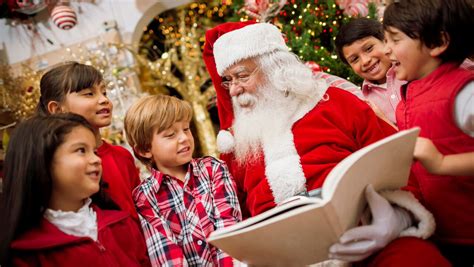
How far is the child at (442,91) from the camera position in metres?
1.28

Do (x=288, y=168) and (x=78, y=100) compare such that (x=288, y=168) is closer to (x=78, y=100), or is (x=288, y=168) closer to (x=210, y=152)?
(x=78, y=100)

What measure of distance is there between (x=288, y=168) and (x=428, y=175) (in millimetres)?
534

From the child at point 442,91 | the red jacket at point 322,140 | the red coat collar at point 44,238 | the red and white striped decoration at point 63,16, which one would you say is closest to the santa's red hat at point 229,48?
the red jacket at point 322,140

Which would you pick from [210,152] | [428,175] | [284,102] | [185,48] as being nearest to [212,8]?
[185,48]

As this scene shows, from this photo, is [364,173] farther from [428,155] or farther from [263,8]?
[263,8]

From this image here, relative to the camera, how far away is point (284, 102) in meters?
1.90

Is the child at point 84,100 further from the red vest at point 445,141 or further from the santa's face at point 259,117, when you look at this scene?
the red vest at point 445,141

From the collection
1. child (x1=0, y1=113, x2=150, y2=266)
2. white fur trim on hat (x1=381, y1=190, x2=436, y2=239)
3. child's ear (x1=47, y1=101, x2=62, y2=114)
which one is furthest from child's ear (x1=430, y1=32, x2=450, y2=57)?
child's ear (x1=47, y1=101, x2=62, y2=114)

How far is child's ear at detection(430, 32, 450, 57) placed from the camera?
1309 mm

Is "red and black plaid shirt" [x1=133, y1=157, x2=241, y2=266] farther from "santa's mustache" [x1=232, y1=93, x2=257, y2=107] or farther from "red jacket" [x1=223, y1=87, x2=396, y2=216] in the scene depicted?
"santa's mustache" [x1=232, y1=93, x2=257, y2=107]

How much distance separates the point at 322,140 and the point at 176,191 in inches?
24.4

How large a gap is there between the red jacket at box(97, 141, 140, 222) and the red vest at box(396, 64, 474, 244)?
41.5 inches

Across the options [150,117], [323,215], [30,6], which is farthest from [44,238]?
[30,6]

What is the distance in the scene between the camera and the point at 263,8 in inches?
137
